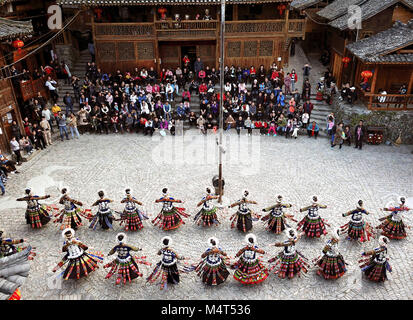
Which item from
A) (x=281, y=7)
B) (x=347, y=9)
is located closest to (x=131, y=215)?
(x=281, y=7)

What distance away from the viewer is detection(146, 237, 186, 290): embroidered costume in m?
9.70

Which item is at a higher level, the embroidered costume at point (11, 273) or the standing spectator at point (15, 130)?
the embroidered costume at point (11, 273)

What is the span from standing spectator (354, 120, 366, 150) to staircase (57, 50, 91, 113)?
17165mm

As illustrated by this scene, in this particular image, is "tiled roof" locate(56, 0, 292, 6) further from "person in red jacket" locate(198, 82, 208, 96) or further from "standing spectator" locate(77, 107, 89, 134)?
"standing spectator" locate(77, 107, 89, 134)

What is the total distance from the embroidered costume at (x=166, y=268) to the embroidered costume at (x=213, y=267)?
732 mm

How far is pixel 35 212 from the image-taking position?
12438mm

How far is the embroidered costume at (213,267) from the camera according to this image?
9.64 m

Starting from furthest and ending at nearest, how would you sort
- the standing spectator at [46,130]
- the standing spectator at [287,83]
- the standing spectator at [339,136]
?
the standing spectator at [287,83], the standing spectator at [46,130], the standing spectator at [339,136]

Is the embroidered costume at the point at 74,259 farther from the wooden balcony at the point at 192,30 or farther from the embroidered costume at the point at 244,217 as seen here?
the wooden balcony at the point at 192,30

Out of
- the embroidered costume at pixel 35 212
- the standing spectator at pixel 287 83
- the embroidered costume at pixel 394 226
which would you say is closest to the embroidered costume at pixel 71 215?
the embroidered costume at pixel 35 212

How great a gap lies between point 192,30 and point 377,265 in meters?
19.3

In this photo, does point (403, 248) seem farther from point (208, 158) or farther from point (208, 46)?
point (208, 46)

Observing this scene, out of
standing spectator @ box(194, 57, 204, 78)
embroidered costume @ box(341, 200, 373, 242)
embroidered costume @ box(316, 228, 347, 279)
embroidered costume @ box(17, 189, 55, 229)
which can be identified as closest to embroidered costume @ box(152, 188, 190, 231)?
embroidered costume @ box(17, 189, 55, 229)

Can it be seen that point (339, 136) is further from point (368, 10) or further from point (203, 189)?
Answer: point (368, 10)
